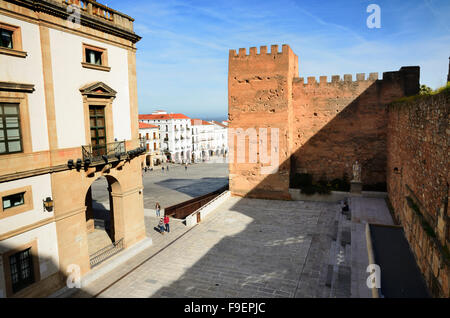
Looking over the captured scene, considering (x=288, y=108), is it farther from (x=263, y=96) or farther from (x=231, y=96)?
(x=231, y=96)

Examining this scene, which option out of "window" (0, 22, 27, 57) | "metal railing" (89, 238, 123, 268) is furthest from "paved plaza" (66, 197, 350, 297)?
"window" (0, 22, 27, 57)

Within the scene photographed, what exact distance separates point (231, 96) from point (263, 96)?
7.87 ft

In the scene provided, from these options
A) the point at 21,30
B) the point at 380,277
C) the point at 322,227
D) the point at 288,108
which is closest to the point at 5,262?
the point at 21,30

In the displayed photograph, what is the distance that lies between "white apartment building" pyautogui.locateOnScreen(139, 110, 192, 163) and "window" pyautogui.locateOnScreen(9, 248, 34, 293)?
48378 mm

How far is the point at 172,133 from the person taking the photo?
2334 inches

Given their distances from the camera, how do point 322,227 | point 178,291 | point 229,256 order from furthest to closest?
point 322,227 < point 229,256 < point 178,291

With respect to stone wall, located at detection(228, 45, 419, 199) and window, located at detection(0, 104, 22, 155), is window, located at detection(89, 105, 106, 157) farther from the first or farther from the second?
stone wall, located at detection(228, 45, 419, 199)

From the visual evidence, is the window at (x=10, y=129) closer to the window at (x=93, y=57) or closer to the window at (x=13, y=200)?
the window at (x=13, y=200)

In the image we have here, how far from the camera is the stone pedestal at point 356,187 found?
21047 millimetres

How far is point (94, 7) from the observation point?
11.5 meters

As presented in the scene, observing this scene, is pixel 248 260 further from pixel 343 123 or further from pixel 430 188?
pixel 343 123

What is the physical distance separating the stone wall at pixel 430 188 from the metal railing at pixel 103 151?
1029 cm

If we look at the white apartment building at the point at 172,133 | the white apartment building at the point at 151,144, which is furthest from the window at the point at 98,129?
the white apartment building at the point at 172,133
